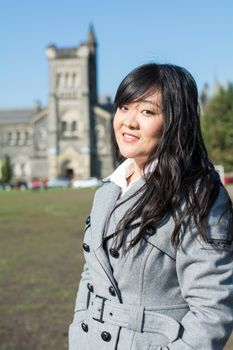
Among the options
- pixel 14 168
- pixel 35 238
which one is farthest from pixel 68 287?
pixel 14 168

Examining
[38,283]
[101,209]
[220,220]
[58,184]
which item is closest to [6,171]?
[58,184]

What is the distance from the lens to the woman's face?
2.05 m

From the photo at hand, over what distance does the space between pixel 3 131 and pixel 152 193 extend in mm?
68489

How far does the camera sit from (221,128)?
36.7 meters

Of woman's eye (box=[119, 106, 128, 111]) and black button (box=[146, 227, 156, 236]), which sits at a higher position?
woman's eye (box=[119, 106, 128, 111])

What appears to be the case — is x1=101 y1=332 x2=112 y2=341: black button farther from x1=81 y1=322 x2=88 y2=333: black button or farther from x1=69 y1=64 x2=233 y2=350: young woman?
x1=81 y1=322 x2=88 y2=333: black button

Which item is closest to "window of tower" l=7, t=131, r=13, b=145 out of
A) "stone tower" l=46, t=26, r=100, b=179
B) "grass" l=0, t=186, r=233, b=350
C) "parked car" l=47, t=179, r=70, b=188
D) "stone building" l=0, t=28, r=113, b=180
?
"stone building" l=0, t=28, r=113, b=180

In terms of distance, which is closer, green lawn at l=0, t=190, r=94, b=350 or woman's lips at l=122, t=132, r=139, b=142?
woman's lips at l=122, t=132, r=139, b=142

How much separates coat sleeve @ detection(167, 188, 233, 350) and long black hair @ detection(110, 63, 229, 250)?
45 millimetres

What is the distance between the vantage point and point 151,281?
6.34 ft

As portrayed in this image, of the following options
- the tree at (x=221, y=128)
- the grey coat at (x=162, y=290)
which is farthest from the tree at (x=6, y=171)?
the grey coat at (x=162, y=290)

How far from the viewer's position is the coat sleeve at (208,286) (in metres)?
1.80

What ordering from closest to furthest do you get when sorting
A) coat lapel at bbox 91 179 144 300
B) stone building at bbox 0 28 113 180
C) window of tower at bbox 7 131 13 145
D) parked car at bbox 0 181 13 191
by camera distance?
coat lapel at bbox 91 179 144 300, parked car at bbox 0 181 13 191, stone building at bbox 0 28 113 180, window of tower at bbox 7 131 13 145

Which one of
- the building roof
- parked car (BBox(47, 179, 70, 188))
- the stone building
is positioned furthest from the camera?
the building roof
